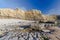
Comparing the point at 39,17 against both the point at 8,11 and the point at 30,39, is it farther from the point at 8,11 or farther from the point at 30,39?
the point at 30,39

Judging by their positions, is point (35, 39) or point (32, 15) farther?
point (32, 15)

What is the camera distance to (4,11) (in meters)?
44.9

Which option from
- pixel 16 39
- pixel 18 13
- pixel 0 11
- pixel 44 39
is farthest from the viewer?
pixel 18 13

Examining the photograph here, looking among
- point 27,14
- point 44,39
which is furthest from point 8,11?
point 44,39

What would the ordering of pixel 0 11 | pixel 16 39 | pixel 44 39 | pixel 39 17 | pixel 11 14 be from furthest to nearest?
1. pixel 39 17
2. pixel 11 14
3. pixel 0 11
4. pixel 44 39
5. pixel 16 39

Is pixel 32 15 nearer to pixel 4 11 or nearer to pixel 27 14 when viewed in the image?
pixel 27 14

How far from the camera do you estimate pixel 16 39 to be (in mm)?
8023

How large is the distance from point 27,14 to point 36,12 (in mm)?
4535

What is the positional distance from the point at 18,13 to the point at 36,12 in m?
10.5

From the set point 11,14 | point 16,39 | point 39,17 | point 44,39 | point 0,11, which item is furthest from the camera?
point 39,17

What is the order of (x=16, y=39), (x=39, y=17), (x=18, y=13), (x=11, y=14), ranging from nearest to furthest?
(x=16, y=39) < (x=11, y=14) < (x=18, y=13) < (x=39, y=17)

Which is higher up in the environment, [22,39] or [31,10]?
[31,10]

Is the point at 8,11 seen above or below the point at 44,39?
above

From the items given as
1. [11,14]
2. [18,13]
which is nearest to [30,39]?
[11,14]
